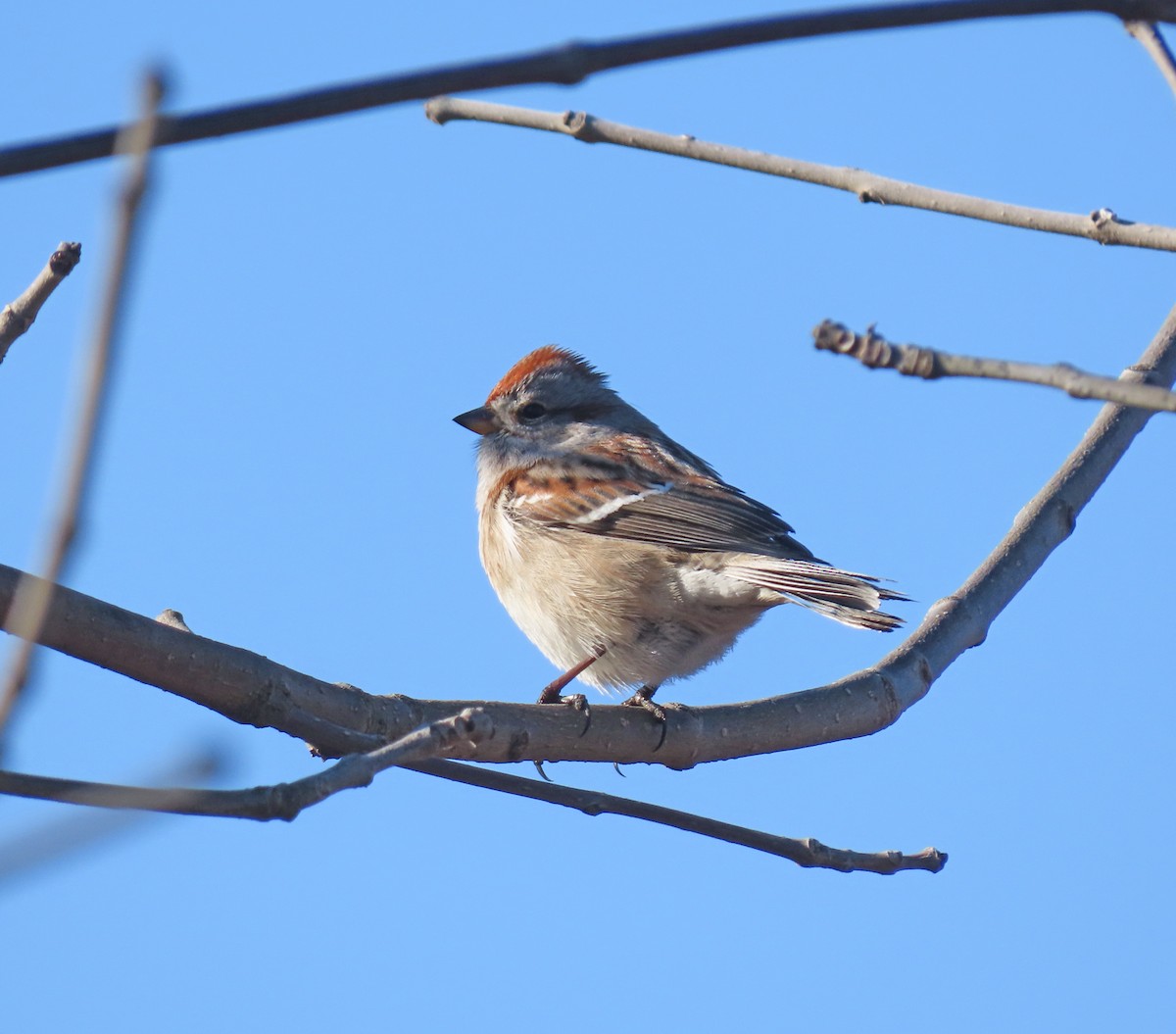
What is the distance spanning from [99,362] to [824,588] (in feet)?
14.8

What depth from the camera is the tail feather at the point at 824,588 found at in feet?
16.5

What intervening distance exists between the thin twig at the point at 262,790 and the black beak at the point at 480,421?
16.9 ft

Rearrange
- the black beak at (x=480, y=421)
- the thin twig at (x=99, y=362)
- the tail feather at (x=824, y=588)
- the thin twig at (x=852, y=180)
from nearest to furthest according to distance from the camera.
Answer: the thin twig at (x=99, y=362), the thin twig at (x=852, y=180), the tail feather at (x=824, y=588), the black beak at (x=480, y=421)

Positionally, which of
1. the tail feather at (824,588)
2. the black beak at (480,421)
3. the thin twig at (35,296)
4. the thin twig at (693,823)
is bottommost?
the thin twig at (693,823)

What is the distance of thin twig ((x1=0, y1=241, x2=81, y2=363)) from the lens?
3135 millimetres

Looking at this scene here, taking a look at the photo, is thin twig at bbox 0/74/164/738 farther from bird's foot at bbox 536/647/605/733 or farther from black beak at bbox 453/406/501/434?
black beak at bbox 453/406/501/434

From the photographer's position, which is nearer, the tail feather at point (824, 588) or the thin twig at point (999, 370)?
the thin twig at point (999, 370)

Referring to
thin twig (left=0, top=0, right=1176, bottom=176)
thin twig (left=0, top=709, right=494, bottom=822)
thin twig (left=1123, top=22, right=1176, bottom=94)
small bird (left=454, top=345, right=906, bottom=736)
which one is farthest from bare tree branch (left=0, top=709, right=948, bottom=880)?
thin twig (left=1123, top=22, right=1176, bottom=94)

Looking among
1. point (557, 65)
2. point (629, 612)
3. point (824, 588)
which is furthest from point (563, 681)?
point (557, 65)

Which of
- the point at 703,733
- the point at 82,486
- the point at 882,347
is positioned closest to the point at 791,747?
the point at 703,733

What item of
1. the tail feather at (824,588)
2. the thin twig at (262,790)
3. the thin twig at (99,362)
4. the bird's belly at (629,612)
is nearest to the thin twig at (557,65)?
the thin twig at (99,362)

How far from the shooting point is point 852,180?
10.1ft

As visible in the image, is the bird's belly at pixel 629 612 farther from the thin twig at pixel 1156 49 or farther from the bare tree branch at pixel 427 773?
the thin twig at pixel 1156 49

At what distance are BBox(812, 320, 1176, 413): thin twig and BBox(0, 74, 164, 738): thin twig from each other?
1.02 meters
